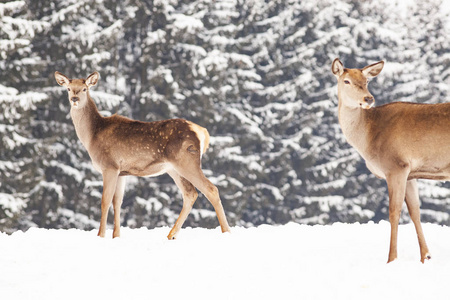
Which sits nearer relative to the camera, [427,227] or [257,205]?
[427,227]

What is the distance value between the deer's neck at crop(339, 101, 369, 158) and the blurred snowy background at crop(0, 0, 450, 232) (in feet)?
52.3

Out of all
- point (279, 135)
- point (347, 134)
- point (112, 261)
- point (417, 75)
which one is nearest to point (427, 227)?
point (347, 134)

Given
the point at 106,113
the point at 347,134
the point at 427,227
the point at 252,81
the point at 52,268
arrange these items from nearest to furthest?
the point at 52,268 → the point at 347,134 → the point at 427,227 → the point at 106,113 → the point at 252,81

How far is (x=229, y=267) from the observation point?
6348 mm

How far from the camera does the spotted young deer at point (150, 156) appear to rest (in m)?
8.79

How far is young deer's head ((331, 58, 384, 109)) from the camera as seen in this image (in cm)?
722

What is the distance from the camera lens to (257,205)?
87.5 feet

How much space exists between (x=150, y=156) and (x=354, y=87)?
2.79 meters

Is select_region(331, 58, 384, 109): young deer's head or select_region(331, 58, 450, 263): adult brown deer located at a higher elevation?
select_region(331, 58, 384, 109): young deer's head

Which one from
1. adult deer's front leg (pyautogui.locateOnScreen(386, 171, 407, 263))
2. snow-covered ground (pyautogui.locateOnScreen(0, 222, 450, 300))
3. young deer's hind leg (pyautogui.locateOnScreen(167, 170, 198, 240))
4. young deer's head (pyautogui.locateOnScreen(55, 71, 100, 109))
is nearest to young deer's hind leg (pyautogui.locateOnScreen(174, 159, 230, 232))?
young deer's hind leg (pyautogui.locateOnScreen(167, 170, 198, 240))

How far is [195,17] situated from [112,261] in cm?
1982

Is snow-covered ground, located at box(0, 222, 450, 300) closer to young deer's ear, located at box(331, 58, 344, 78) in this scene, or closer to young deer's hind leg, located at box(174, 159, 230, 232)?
young deer's hind leg, located at box(174, 159, 230, 232)

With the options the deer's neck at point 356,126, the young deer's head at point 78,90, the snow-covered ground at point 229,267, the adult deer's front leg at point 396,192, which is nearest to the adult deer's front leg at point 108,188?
the snow-covered ground at point 229,267

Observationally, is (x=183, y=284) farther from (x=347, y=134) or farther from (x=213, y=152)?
(x=213, y=152)
